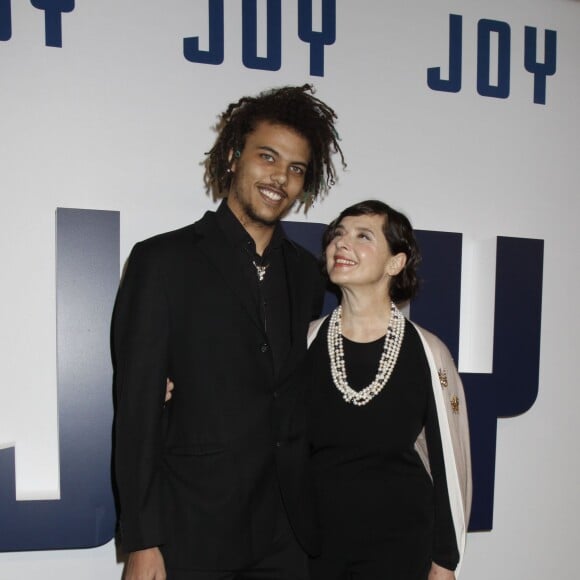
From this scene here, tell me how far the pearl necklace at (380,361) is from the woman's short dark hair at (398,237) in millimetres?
122

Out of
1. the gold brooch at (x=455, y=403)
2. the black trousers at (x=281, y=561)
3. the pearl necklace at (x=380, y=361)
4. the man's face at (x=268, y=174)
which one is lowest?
the black trousers at (x=281, y=561)

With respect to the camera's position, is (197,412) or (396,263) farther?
(396,263)

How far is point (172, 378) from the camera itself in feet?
4.89

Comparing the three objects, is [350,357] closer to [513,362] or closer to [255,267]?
[255,267]

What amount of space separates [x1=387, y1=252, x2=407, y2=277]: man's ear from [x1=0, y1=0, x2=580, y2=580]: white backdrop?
560mm

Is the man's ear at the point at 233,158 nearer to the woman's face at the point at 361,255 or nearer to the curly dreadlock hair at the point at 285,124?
the curly dreadlock hair at the point at 285,124

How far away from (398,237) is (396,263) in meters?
0.09

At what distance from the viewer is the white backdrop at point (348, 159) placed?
2027 mm

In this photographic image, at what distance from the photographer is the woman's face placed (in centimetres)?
175

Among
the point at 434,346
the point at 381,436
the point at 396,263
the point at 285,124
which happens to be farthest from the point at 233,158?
the point at 381,436

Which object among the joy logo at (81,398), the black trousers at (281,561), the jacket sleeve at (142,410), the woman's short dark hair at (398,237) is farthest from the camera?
the joy logo at (81,398)

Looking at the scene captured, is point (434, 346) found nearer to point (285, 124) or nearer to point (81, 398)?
point (285, 124)

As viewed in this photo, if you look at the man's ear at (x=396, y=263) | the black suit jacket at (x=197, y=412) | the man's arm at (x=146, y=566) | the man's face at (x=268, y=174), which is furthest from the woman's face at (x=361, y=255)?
the man's arm at (x=146, y=566)

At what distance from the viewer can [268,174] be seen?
1611mm
